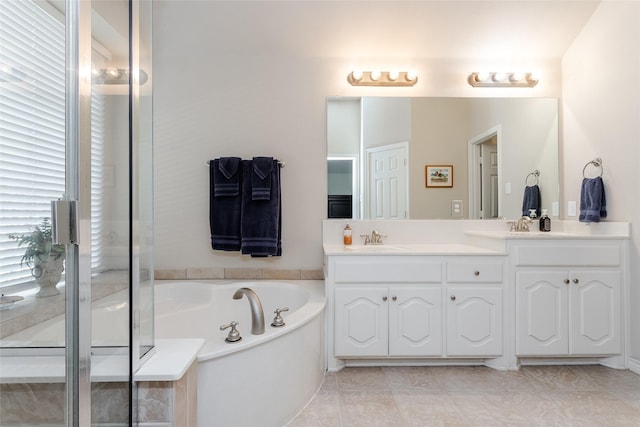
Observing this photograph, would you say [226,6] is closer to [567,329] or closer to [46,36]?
[46,36]

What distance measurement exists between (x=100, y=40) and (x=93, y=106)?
0.18 meters

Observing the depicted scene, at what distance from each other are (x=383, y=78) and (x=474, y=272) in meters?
1.63

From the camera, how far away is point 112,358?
93cm

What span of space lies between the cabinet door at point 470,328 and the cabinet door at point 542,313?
16cm

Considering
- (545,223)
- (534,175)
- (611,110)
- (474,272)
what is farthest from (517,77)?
(474,272)

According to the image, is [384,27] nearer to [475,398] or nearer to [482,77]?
[482,77]

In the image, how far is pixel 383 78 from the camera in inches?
106

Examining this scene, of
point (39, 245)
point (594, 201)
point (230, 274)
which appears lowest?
point (230, 274)

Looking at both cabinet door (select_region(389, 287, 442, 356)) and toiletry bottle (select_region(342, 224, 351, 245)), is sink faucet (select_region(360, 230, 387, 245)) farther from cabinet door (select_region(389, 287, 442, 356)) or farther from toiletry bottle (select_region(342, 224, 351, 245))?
cabinet door (select_region(389, 287, 442, 356))

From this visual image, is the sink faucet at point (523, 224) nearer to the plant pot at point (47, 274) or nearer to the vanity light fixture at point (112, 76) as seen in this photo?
the vanity light fixture at point (112, 76)

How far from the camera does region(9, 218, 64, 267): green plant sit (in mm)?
792

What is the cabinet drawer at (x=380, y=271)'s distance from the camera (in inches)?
85.7

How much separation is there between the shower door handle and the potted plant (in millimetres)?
23

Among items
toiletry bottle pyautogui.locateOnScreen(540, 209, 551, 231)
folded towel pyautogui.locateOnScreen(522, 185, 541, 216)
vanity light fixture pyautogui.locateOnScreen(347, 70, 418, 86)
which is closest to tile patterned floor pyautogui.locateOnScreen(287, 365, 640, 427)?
toiletry bottle pyautogui.locateOnScreen(540, 209, 551, 231)
